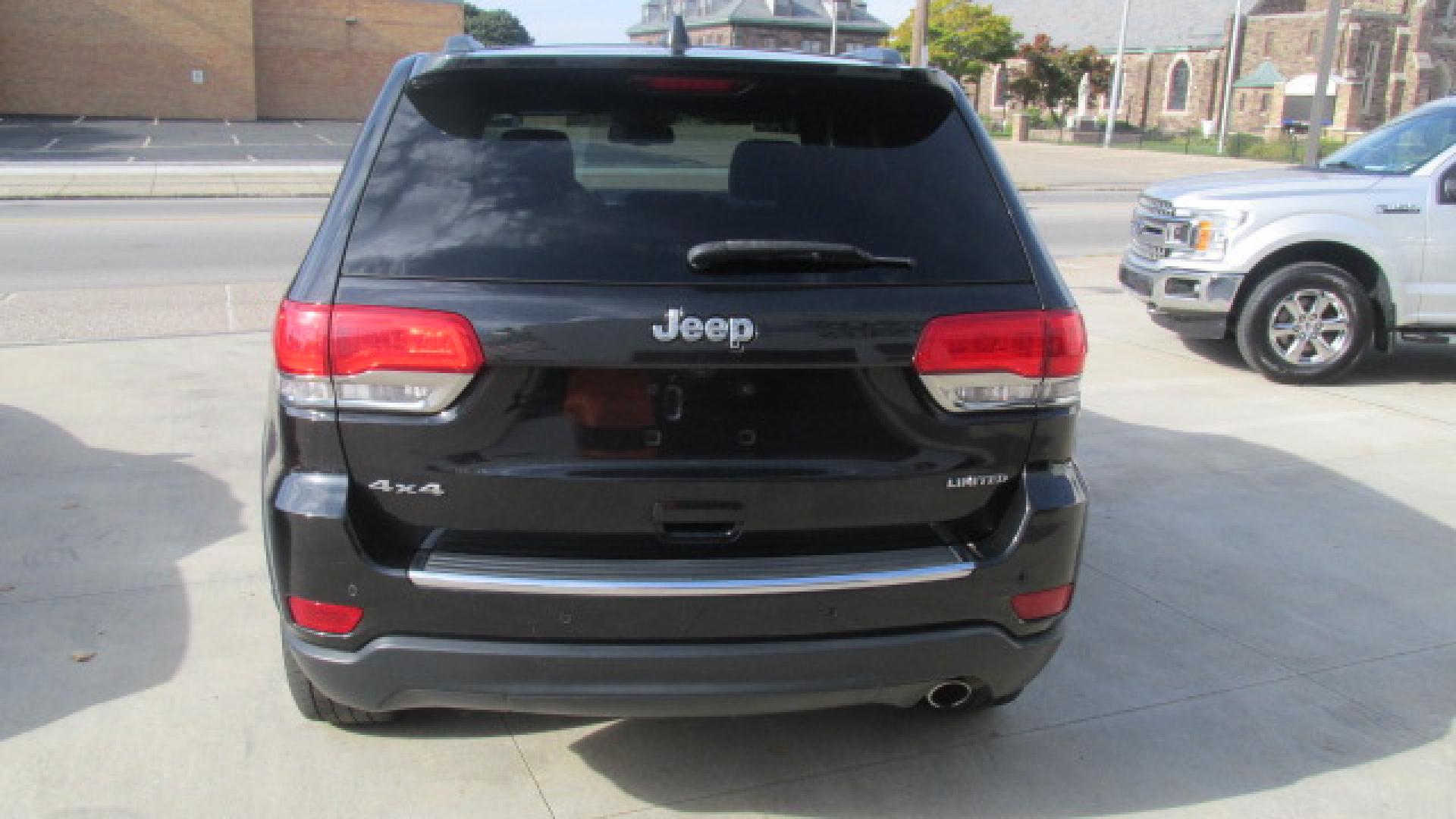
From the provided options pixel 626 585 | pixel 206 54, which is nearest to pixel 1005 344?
pixel 626 585

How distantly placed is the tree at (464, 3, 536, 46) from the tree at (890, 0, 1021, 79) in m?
42.5

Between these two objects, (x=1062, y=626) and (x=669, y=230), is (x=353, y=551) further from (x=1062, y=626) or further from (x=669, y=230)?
(x=1062, y=626)

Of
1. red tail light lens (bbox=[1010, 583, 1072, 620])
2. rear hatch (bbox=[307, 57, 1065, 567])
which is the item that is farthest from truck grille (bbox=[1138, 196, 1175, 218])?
red tail light lens (bbox=[1010, 583, 1072, 620])

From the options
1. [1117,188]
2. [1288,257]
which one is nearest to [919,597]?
[1288,257]

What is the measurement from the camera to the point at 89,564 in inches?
179

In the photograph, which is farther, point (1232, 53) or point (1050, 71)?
point (1232, 53)

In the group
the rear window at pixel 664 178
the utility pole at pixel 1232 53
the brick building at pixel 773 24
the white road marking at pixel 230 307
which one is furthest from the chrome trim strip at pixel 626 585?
the brick building at pixel 773 24

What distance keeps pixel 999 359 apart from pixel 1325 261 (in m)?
6.62

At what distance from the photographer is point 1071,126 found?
68688 mm

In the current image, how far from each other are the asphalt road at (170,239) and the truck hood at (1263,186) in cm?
641

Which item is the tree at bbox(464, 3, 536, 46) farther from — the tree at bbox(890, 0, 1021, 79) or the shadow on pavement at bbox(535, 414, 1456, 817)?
the shadow on pavement at bbox(535, 414, 1456, 817)

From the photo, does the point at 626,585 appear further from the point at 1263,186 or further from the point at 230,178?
the point at 230,178

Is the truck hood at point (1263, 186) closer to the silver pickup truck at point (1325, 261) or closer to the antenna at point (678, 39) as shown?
the silver pickup truck at point (1325, 261)

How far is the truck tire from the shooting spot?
8.19 meters
